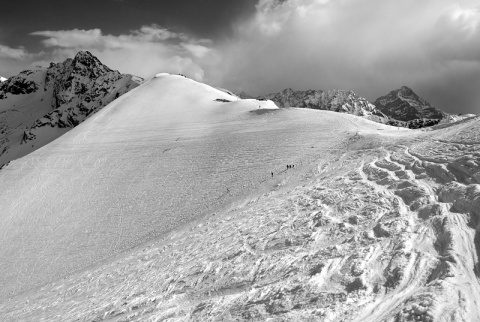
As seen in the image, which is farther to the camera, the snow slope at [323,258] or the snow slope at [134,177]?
the snow slope at [134,177]

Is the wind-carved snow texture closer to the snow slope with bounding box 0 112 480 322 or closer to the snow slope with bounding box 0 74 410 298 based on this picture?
the snow slope with bounding box 0 112 480 322

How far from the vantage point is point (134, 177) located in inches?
1535

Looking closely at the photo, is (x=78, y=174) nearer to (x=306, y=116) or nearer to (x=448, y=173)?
(x=306, y=116)

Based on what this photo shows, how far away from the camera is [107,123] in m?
66.1

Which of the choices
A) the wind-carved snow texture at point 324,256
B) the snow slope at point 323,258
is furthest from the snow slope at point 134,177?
the snow slope at point 323,258

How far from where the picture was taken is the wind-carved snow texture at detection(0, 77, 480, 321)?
31.9ft

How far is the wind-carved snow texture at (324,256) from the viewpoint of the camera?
383 inches

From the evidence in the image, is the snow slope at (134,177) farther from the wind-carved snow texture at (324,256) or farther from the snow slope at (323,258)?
the snow slope at (323,258)

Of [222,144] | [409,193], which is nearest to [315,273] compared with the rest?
[409,193]

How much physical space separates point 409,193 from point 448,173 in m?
3.13

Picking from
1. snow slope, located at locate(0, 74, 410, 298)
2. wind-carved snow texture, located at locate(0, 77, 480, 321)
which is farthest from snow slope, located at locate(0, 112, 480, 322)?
snow slope, located at locate(0, 74, 410, 298)

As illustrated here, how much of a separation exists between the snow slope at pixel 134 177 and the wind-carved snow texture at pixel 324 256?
2.90 metres

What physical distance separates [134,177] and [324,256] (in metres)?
31.3

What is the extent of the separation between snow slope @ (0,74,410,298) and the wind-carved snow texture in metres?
2.90
